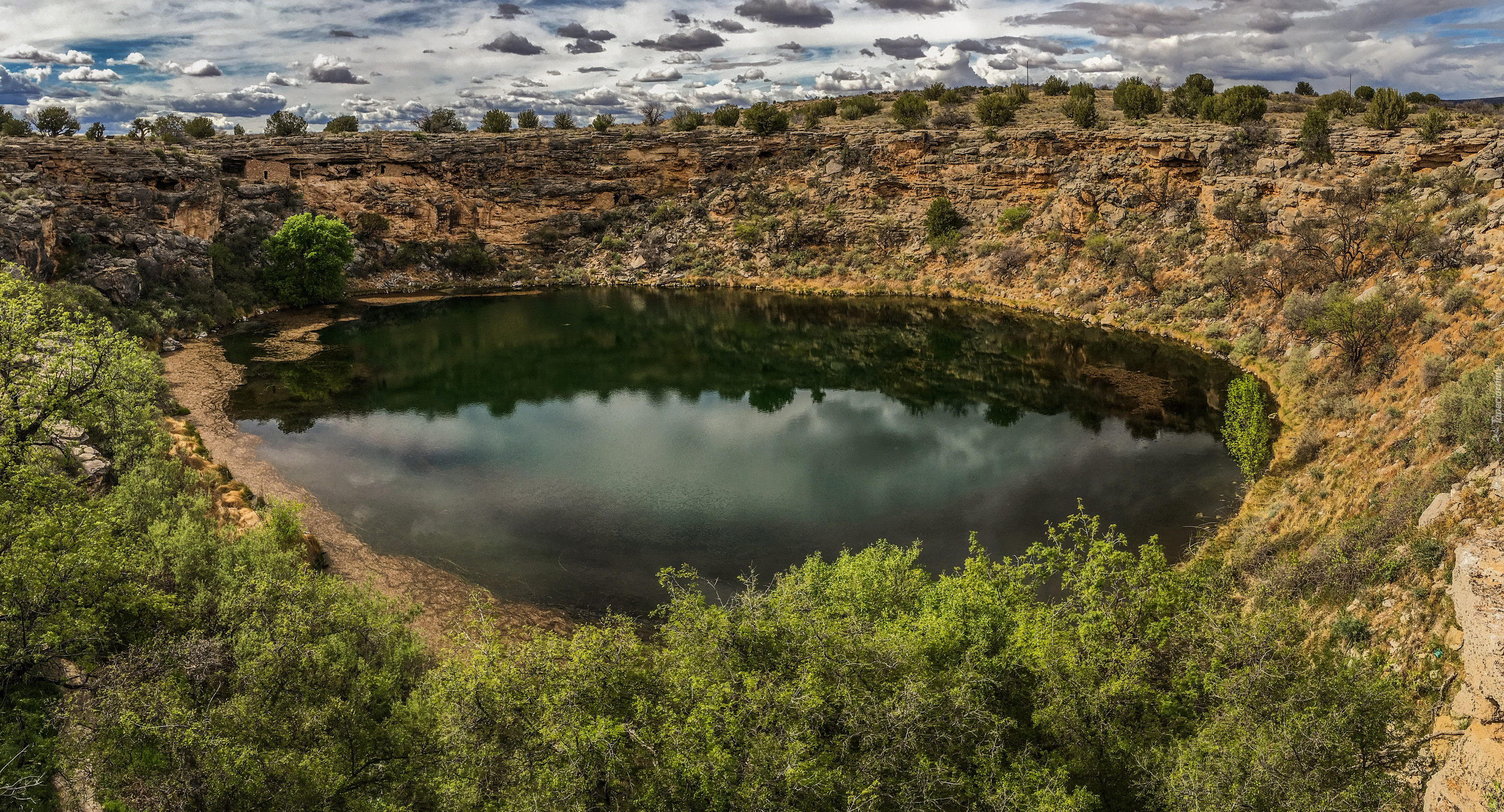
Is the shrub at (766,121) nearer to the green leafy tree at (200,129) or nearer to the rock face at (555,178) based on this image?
the rock face at (555,178)

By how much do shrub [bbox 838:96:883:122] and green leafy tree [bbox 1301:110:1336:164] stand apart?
125 feet

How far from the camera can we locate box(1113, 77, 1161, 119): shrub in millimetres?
59000

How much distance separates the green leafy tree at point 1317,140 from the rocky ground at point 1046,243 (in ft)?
A: 2.61

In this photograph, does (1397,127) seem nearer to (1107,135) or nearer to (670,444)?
(1107,135)

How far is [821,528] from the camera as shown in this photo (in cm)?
2184

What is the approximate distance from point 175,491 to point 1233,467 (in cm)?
3006

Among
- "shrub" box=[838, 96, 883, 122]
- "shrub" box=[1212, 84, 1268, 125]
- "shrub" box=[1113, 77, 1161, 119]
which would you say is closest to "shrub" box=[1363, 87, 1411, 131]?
"shrub" box=[1212, 84, 1268, 125]

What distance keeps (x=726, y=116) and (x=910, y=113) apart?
64.1ft

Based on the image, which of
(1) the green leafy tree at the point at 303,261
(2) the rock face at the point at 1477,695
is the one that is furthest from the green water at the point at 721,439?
(2) the rock face at the point at 1477,695

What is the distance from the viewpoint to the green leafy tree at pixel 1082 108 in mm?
59625

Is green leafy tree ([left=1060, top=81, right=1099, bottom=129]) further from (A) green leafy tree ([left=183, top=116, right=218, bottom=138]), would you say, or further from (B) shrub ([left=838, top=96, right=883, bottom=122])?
(A) green leafy tree ([left=183, top=116, right=218, bottom=138])

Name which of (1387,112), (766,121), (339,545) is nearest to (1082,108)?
(1387,112)

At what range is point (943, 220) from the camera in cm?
6162

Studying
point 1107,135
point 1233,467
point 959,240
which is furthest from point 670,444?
point 1107,135
